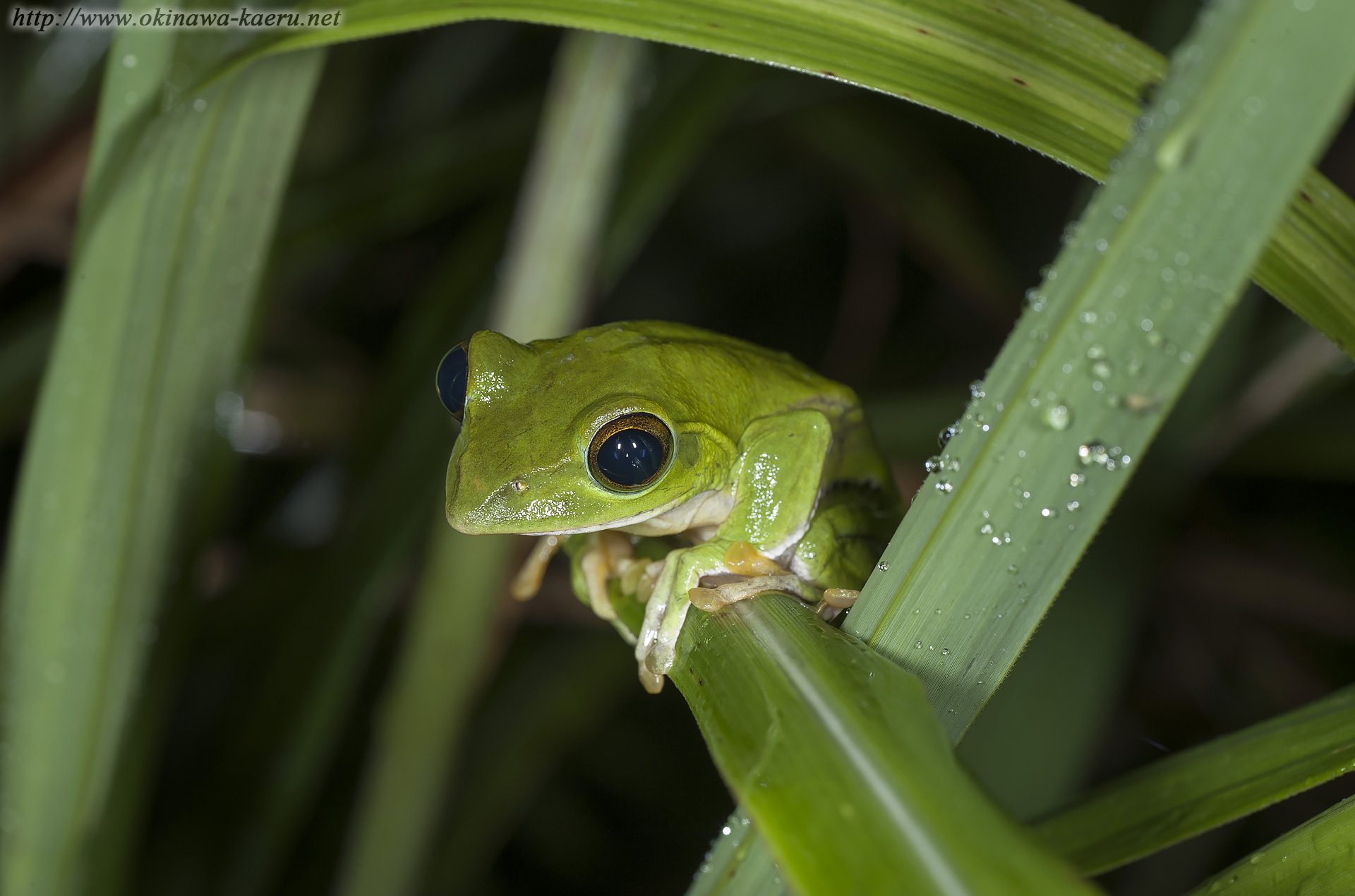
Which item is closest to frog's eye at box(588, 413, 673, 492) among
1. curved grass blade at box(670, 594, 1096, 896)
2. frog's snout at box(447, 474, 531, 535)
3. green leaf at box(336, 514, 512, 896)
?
frog's snout at box(447, 474, 531, 535)

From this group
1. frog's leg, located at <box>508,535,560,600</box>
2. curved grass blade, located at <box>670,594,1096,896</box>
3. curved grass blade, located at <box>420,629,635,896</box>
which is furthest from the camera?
curved grass blade, located at <box>420,629,635,896</box>

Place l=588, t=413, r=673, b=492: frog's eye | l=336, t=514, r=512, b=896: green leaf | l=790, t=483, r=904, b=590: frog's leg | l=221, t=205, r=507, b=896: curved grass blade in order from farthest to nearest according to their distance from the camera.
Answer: l=221, t=205, r=507, b=896: curved grass blade < l=336, t=514, r=512, b=896: green leaf < l=790, t=483, r=904, b=590: frog's leg < l=588, t=413, r=673, b=492: frog's eye

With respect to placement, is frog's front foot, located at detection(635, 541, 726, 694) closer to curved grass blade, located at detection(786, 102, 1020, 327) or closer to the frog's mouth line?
the frog's mouth line

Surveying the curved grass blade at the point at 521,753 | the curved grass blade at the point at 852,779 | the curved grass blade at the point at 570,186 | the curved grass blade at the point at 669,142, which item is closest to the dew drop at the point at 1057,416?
the curved grass blade at the point at 852,779

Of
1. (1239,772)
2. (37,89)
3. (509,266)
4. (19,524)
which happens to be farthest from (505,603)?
(37,89)

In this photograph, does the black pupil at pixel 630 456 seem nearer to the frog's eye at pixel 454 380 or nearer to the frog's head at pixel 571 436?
the frog's head at pixel 571 436

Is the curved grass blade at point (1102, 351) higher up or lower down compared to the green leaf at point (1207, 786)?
higher up

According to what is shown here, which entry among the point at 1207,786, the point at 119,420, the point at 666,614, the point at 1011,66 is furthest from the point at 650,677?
the point at 119,420

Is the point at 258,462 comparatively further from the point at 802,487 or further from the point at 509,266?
the point at 802,487
